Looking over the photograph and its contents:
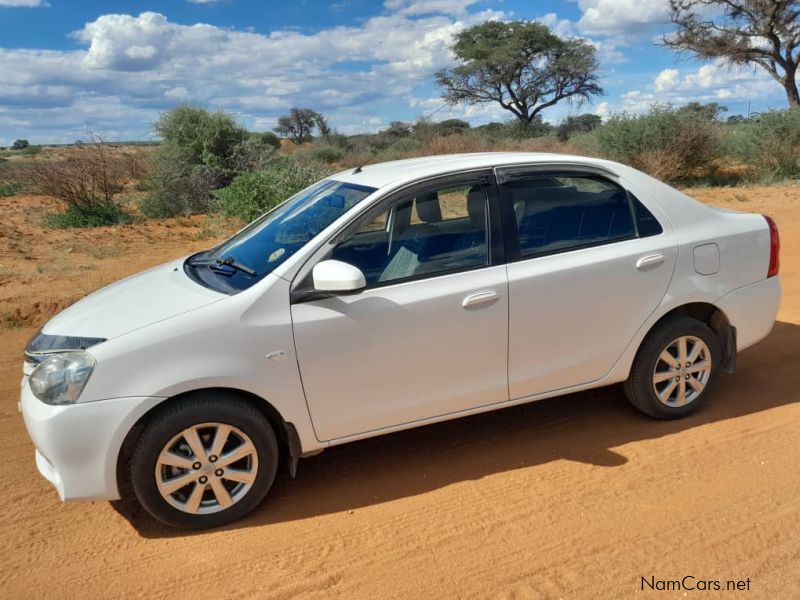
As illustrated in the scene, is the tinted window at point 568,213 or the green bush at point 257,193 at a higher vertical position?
the green bush at point 257,193

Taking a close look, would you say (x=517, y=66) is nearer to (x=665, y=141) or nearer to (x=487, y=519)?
(x=665, y=141)

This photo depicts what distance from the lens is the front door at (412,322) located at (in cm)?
345

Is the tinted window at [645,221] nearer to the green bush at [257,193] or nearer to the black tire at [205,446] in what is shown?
the black tire at [205,446]

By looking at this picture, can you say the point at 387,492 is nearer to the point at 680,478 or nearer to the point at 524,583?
the point at 524,583

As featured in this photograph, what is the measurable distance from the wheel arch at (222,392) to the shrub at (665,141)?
17972 mm

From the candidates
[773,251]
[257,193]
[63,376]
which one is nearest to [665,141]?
[257,193]

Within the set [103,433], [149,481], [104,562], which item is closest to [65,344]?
[103,433]

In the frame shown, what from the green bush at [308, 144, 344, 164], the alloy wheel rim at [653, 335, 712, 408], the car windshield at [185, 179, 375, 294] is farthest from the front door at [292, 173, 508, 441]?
the green bush at [308, 144, 344, 164]

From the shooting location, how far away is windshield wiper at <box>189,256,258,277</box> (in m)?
3.64

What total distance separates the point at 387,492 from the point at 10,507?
206 cm

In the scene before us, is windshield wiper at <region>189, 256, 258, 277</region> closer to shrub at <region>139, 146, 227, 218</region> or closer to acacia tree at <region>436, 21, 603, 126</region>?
shrub at <region>139, 146, 227, 218</region>

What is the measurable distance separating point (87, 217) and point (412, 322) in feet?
43.8

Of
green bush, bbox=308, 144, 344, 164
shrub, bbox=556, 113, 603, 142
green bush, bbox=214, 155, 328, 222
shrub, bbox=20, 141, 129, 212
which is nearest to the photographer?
green bush, bbox=214, 155, 328, 222

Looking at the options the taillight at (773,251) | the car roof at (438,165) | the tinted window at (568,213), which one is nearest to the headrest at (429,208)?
the car roof at (438,165)
